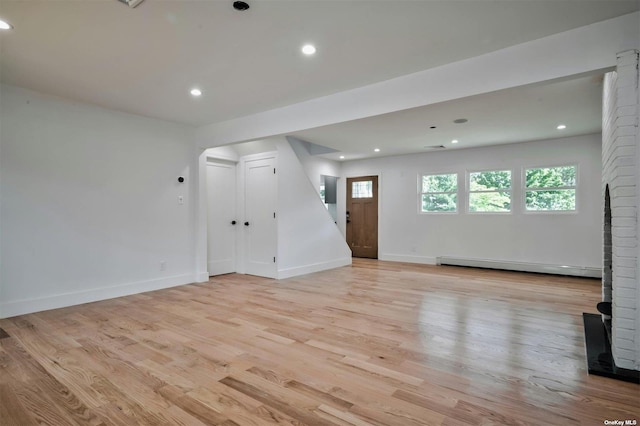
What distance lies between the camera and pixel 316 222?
21.3 ft

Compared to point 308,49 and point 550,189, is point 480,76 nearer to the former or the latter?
point 308,49

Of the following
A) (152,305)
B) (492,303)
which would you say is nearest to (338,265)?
(492,303)

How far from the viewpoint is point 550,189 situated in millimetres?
6184

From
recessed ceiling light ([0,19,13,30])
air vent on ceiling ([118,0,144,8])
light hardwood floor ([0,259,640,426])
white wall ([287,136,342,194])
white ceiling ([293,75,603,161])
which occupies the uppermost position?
recessed ceiling light ([0,19,13,30])

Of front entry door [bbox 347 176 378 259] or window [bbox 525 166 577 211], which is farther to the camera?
front entry door [bbox 347 176 378 259]

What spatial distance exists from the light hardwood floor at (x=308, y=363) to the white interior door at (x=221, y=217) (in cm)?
160

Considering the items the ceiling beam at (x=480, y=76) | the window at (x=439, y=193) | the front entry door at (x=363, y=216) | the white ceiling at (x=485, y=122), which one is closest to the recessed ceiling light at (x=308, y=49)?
the ceiling beam at (x=480, y=76)

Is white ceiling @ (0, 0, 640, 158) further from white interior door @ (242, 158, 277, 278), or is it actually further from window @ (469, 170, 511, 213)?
window @ (469, 170, 511, 213)

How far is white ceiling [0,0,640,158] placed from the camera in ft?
7.53

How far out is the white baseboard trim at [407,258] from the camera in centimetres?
742

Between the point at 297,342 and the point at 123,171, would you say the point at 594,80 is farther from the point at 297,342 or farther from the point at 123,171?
the point at 123,171

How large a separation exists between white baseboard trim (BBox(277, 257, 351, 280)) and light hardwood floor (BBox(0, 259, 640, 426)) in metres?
1.35

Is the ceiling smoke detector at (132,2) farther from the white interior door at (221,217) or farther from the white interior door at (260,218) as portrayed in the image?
the white interior door at (221,217)

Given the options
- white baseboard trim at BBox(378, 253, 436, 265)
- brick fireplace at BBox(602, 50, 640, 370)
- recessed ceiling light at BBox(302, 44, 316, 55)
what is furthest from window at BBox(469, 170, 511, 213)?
recessed ceiling light at BBox(302, 44, 316, 55)
